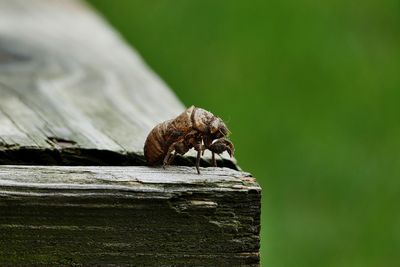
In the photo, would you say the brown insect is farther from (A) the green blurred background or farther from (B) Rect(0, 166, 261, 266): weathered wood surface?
(A) the green blurred background

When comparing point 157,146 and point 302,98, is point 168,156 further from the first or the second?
point 302,98

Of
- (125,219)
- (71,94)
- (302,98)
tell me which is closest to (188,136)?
(125,219)

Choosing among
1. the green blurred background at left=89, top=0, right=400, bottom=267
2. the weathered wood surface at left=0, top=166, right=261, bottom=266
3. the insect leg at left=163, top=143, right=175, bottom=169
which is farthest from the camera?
the green blurred background at left=89, top=0, right=400, bottom=267

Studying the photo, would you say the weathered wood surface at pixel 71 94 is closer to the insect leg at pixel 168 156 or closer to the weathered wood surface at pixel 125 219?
the insect leg at pixel 168 156

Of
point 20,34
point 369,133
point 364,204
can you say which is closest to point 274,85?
point 369,133

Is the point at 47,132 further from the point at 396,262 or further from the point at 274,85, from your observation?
the point at 274,85

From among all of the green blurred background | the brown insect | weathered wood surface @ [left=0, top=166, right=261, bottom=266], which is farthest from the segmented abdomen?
the green blurred background
